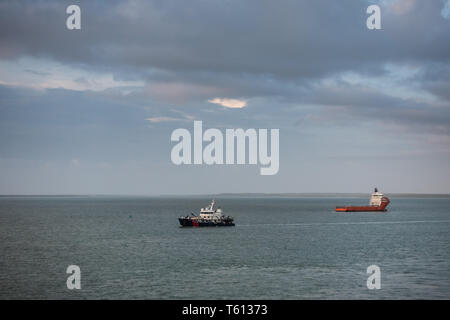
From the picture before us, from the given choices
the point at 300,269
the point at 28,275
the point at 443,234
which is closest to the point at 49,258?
the point at 28,275

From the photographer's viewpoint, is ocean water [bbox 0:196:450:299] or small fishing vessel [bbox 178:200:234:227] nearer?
ocean water [bbox 0:196:450:299]

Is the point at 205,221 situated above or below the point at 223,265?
above

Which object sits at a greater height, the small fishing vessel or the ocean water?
the small fishing vessel

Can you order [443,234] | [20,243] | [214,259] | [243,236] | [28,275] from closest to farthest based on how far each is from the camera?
[28,275]
[214,259]
[20,243]
[243,236]
[443,234]

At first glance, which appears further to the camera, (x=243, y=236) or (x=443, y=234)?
(x=443, y=234)

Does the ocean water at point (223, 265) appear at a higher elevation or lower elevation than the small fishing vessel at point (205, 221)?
lower

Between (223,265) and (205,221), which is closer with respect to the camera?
(223,265)

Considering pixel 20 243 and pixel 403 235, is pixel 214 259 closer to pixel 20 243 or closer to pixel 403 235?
pixel 20 243

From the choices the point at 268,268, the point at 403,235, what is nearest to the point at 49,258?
the point at 268,268

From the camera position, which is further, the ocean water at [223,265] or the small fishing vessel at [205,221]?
the small fishing vessel at [205,221]
